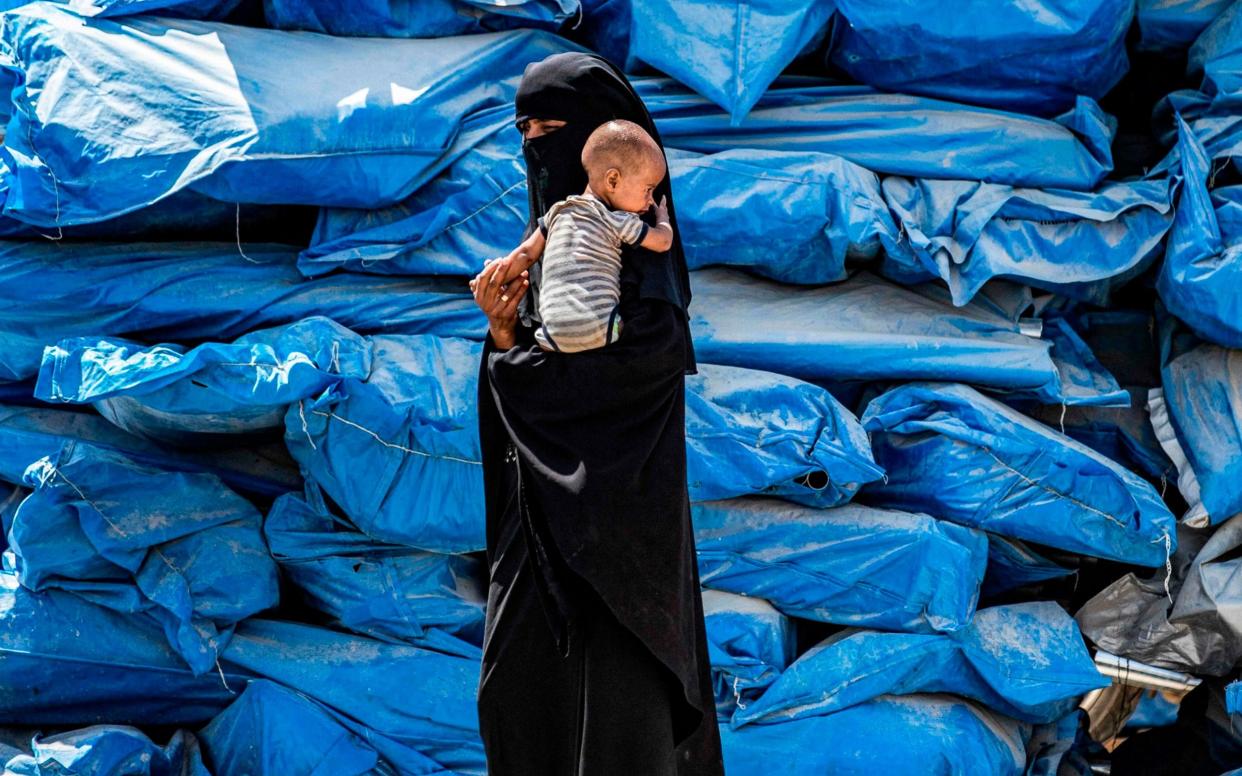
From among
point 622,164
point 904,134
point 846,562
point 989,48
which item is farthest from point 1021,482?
point 622,164

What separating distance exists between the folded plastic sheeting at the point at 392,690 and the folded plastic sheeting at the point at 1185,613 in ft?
4.51

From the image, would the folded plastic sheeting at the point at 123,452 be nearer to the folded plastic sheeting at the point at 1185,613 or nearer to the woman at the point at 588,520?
the woman at the point at 588,520

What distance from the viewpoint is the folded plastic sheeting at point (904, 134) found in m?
3.72

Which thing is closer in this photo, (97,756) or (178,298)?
(97,756)

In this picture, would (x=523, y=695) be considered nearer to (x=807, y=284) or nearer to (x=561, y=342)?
(x=561, y=342)

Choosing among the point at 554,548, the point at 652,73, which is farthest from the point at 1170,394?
the point at 554,548

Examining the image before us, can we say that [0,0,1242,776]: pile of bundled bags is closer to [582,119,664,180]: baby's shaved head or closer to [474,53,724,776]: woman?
[474,53,724,776]: woman

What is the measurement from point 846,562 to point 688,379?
50 cm

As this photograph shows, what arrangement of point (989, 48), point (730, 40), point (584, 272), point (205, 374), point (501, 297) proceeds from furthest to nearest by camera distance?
1. point (989, 48)
2. point (730, 40)
3. point (205, 374)
4. point (501, 297)
5. point (584, 272)

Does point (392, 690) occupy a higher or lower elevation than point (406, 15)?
lower

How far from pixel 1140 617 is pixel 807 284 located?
→ 103 centimetres

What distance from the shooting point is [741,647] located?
11.4 feet

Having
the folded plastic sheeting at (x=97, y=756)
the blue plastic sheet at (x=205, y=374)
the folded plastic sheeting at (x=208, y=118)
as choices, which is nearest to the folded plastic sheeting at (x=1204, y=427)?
the folded plastic sheeting at (x=208, y=118)

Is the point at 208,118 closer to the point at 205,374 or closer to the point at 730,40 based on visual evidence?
the point at 205,374
